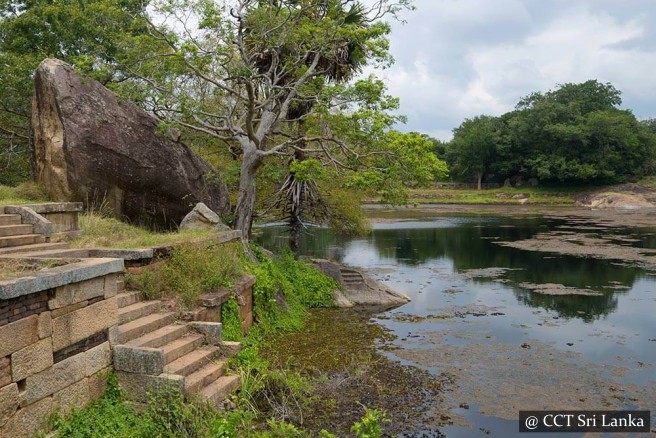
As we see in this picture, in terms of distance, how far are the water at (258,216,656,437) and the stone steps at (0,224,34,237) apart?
7.05 metres

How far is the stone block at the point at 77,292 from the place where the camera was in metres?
5.82

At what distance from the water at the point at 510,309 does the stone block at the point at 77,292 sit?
5.04 meters

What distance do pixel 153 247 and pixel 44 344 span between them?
3.84 metres

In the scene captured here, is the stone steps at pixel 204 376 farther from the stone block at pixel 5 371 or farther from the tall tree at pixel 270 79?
the tall tree at pixel 270 79

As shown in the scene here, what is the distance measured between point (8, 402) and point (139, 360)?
1631 millimetres

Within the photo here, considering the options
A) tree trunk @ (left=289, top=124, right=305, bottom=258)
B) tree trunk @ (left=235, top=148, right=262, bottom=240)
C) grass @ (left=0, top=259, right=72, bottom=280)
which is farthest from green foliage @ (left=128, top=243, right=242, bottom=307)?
tree trunk @ (left=289, top=124, right=305, bottom=258)

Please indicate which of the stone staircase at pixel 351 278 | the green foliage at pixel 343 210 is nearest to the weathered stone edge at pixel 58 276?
the stone staircase at pixel 351 278

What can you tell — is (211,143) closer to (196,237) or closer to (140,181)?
(140,181)

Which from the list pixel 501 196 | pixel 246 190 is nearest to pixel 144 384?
pixel 246 190

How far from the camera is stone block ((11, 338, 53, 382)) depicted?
5266 millimetres

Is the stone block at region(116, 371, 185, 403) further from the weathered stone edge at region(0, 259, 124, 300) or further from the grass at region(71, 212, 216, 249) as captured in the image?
the grass at region(71, 212, 216, 249)

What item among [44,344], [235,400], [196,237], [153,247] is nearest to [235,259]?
[196,237]

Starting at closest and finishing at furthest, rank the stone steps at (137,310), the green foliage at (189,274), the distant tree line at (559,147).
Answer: the stone steps at (137,310) → the green foliage at (189,274) → the distant tree line at (559,147)

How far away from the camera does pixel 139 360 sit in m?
6.62
